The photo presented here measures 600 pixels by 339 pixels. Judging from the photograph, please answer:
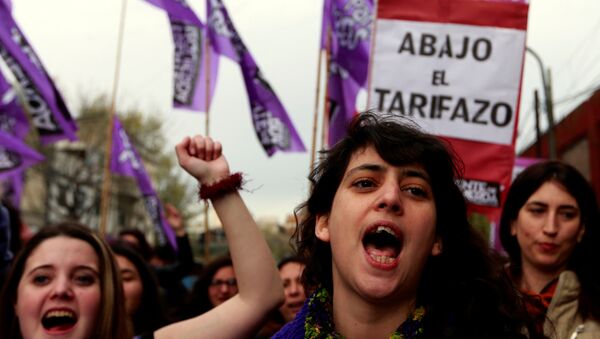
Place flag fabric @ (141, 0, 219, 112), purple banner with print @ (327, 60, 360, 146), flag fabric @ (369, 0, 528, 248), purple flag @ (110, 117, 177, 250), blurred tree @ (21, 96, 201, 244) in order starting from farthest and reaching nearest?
blurred tree @ (21, 96, 201, 244) → purple flag @ (110, 117, 177, 250) → flag fabric @ (141, 0, 219, 112) → purple banner with print @ (327, 60, 360, 146) → flag fabric @ (369, 0, 528, 248)

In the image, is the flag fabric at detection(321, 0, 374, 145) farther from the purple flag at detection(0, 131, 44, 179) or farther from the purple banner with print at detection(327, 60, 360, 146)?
the purple flag at detection(0, 131, 44, 179)

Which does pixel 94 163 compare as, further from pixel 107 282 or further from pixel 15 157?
pixel 107 282

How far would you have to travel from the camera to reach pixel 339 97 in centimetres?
755

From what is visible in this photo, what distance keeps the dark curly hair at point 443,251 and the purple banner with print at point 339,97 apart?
15.0 feet

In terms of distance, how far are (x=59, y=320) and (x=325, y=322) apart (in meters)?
1.16

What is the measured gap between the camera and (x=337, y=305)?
8.38ft

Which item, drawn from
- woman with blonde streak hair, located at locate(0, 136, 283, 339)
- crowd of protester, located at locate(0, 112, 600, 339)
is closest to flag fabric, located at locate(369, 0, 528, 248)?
crowd of protester, located at locate(0, 112, 600, 339)

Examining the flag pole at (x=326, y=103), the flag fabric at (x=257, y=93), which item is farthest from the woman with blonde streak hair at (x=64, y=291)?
the flag fabric at (x=257, y=93)

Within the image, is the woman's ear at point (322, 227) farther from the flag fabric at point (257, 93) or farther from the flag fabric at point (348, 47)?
the flag fabric at point (257, 93)

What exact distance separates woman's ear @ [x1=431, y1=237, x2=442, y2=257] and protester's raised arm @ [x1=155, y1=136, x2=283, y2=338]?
0.58 meters

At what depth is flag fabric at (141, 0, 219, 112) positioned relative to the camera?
8617mm

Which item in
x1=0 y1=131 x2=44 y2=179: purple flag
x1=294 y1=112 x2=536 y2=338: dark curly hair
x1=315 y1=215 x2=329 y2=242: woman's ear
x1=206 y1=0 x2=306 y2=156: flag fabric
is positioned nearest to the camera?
x1=294 y1=112 x2=536 y2=338: dark curly hair

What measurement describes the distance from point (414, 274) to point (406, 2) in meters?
3.91

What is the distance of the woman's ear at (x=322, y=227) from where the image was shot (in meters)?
2.68
